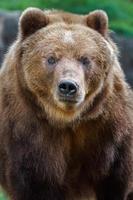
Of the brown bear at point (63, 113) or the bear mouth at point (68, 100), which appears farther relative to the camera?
the brown bear at point (63, 113)

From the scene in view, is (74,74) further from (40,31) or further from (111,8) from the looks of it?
(111,8)

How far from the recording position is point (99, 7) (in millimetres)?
17125

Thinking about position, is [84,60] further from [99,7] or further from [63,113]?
[99,7]

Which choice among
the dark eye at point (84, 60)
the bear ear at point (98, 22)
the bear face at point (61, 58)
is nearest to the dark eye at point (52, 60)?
the bear face at point (61, 58)

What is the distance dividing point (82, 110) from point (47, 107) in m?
0.31

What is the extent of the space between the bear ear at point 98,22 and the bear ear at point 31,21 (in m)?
0.39

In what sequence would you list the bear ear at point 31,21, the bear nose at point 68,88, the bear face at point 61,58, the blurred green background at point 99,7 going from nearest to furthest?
the bear nose at point 68,88, the bear face at point 61,58, the bear ear at point 31,21, the blurred green background at point 99,7

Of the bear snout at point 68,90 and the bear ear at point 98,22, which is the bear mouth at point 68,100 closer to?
the bear snout at point 68,90

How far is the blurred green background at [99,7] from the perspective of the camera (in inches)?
678

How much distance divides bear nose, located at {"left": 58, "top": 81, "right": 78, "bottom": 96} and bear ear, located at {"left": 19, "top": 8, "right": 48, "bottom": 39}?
0.79 m

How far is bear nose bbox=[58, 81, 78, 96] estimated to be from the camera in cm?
821

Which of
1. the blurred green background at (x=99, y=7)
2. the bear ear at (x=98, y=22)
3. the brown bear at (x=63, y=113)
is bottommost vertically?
the blurred green background at (x=99, y=7)

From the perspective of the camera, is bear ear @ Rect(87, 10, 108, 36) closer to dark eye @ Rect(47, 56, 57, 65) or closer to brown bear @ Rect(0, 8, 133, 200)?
brown bear @ Rect(0, 8, 133, 200)

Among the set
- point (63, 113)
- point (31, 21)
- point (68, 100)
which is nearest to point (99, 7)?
point (31, 21)
